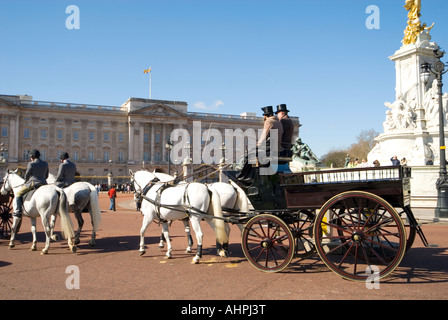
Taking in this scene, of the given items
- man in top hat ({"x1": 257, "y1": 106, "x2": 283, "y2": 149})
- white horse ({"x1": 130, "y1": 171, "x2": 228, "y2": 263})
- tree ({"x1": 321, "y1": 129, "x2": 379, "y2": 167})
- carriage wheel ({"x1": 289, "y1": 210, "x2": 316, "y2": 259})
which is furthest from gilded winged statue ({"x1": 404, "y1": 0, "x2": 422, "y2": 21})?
tree ({"x1": 321, "y1": 129, "x2": 379, "y2": 167})

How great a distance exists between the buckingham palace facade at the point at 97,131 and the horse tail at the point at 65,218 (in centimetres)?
6013

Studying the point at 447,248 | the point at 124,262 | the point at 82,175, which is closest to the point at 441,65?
the point at 447,248

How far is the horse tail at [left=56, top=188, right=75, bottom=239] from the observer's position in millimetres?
8102

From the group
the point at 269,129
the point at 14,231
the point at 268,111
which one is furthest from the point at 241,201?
the point at 14,231

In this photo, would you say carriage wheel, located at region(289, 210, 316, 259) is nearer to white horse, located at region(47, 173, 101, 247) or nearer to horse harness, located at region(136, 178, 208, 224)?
horse harness, located at region(136, 178, 208, 224)

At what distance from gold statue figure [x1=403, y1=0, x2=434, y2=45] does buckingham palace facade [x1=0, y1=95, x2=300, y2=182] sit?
56341 mm

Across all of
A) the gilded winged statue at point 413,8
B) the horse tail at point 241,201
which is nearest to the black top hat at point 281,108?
the horse tail at point 241,201

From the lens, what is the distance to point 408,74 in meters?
20.5

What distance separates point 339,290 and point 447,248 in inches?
182

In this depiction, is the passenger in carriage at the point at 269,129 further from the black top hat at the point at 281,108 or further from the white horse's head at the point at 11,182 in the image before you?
the white horse's head at the point at 11,182

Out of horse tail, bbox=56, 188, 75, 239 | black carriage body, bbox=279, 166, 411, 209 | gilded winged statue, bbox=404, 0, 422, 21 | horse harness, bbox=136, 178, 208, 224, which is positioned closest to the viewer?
black carriage body, bbox=279, 166, 411, 209

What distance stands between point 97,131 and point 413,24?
220 feet

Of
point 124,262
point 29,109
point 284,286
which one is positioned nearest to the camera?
point 284,286
